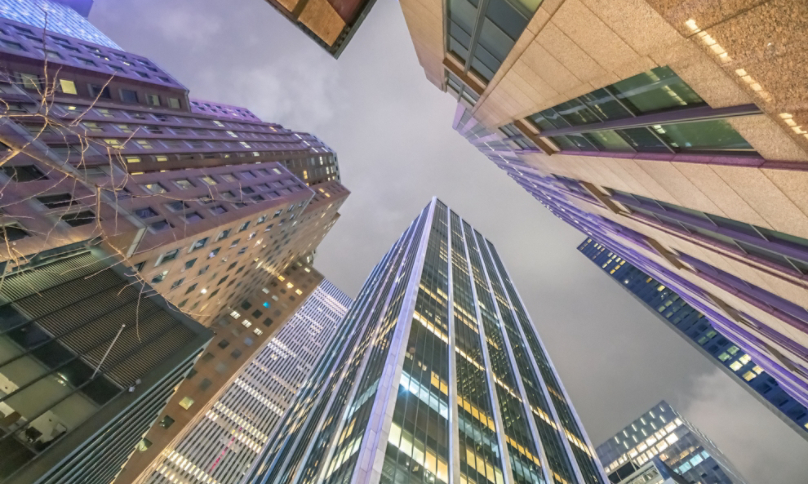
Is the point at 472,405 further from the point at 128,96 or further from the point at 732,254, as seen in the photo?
the point at 128,96

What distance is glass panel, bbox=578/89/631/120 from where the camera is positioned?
464 inches

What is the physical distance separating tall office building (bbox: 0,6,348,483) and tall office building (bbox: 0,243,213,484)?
2195 millimetres

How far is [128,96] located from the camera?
49812 millimetres

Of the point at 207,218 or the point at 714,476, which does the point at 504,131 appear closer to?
the point at 207,218

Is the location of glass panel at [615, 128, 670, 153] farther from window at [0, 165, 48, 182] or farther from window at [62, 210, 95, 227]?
window at [0, 165, 48, 182]

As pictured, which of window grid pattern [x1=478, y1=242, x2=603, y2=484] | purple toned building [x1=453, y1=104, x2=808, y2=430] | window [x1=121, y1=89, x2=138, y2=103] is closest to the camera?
purple toned building [x1=453, y1=104, x2=808, y2=430]

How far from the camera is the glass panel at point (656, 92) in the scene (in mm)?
8620

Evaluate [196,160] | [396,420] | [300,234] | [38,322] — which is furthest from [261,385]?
[38,322]

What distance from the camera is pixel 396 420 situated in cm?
3034

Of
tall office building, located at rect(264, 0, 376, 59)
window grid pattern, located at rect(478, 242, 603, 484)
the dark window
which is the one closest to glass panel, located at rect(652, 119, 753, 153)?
tall office building, located at rect(264, 0, 376, 59)

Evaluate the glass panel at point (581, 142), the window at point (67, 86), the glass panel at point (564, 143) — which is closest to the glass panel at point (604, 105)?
the glass panel at point (581, 142)

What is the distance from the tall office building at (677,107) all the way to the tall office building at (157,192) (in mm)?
15886

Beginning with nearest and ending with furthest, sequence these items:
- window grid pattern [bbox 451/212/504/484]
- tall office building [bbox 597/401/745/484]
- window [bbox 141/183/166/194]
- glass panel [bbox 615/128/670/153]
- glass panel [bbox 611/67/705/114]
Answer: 1. glass panel [bbox 611/67/705/114]
2. glass panel [bbox 615/128/670/153]
3. window [bbox 141/183/166/194]
4. window grid pattern [bbox 451/212/504/484]
5. tall office building [bbox 597/401/745/484]

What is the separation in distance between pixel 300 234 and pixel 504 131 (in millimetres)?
46365
